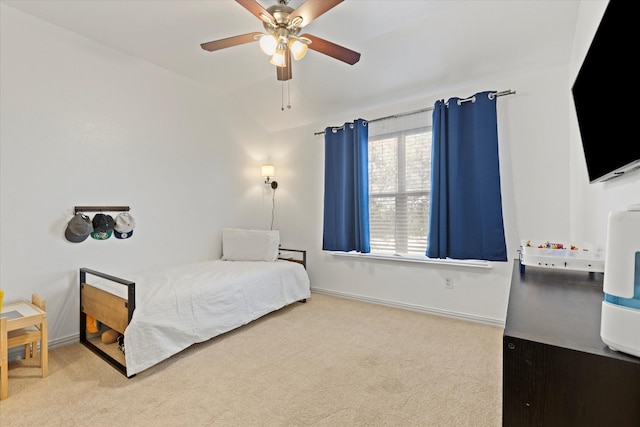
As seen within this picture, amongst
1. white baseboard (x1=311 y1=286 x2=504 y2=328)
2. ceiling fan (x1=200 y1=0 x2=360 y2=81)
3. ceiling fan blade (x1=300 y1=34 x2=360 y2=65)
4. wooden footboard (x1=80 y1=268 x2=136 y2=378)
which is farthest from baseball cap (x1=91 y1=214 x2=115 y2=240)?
white baseboard (x1=311 y1=286 x2=504 y2=328)

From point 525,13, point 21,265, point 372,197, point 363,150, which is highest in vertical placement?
point 525,13

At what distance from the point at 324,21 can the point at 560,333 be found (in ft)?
8.73

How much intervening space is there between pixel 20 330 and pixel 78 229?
2.75 feet

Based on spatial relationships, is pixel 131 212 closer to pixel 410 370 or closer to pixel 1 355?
pixel 1 355

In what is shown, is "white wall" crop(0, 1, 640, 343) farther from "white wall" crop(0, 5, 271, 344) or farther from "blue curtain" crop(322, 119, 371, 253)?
"blue curtain" crop(322, 119, 371, 253)

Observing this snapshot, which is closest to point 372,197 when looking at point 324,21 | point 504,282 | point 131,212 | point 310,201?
point 310,201

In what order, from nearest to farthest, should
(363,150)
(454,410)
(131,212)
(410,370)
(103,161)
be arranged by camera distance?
(454,410) < (410,370) < (103,161) < (131,212) < (363,150)

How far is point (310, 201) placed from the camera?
4152 mm

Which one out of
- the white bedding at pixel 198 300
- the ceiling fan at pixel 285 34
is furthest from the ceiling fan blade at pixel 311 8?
the white bedding at pixel 198 300

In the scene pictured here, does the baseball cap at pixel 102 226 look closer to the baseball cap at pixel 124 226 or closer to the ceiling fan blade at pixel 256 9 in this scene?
the baseball cap at pixel 124 226

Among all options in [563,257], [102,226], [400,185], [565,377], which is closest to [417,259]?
[400,185]

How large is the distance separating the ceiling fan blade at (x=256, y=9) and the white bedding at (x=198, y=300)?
2.09 meters

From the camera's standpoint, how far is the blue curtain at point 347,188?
3.54m

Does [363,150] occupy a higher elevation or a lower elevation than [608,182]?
higher
